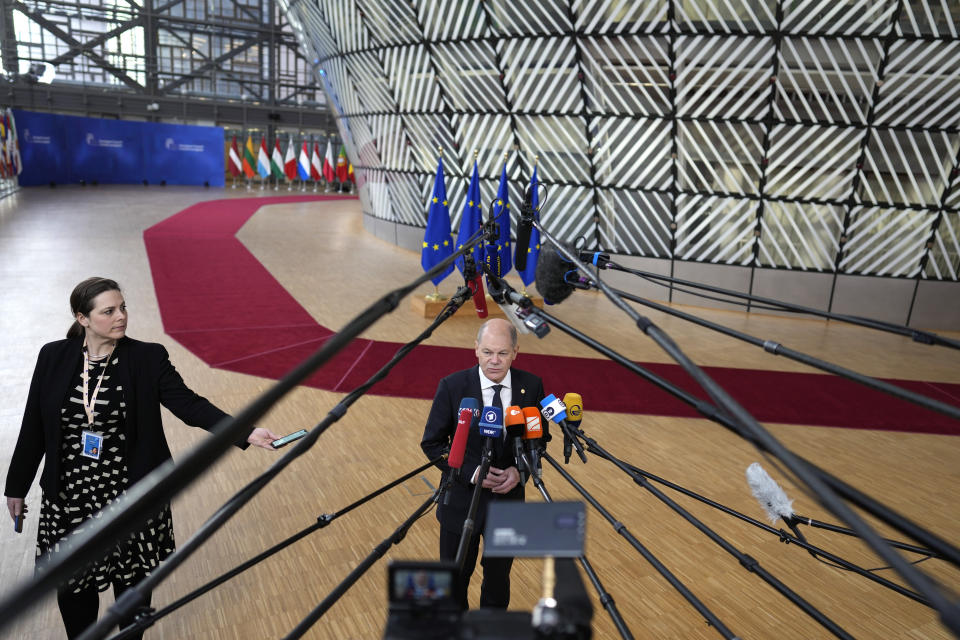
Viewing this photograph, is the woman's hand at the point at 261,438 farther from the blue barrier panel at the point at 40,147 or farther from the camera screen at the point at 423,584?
the blue barrier panel at the point at 40,147

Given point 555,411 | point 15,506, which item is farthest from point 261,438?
point 555,411

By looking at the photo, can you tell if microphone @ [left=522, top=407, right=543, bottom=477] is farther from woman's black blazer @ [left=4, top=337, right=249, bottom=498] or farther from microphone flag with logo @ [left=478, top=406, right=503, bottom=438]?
woman's black blazer @ [left=4, top=337, right=249, bottom=498]

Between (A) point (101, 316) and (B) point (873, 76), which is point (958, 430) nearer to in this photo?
(B) point (873, 76)

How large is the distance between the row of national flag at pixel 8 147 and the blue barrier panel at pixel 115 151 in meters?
1.80

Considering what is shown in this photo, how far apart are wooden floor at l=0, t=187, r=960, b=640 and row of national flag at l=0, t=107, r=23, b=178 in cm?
1444

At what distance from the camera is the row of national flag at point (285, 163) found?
32.9 meters

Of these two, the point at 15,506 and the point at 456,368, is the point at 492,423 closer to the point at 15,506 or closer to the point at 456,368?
the point at 15,506

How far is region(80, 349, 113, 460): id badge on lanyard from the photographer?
9.21ft


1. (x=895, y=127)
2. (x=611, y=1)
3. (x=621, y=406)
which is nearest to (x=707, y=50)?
(x=611, y=1)

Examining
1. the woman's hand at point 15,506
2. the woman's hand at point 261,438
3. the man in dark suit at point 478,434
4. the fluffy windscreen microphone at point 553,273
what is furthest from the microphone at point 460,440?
the woman's hand at point 15,506

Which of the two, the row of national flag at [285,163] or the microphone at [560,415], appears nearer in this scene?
the microphone at [560,415]

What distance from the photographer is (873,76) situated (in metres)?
10.2

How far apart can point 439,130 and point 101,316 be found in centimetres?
1218

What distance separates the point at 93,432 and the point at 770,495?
2.79 metres
